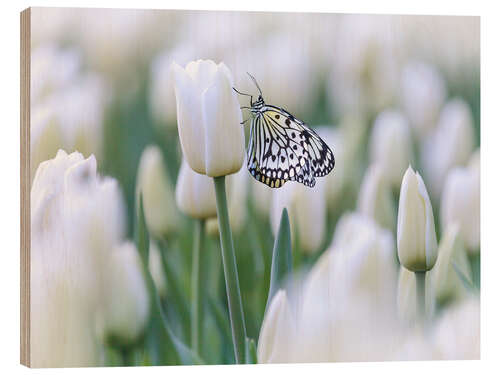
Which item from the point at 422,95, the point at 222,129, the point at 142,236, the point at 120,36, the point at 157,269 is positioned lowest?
the point at 157,269

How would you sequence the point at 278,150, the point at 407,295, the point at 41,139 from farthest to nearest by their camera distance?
1. the point at 407,295
2. the point at 278,150
3. the point at 41,139

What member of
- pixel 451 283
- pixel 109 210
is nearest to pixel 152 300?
pixel 109 210

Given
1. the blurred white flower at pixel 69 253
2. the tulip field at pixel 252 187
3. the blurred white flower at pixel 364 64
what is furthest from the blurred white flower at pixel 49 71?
the blurred white flower at pixel 364 64

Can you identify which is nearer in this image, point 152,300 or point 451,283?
point 152,300

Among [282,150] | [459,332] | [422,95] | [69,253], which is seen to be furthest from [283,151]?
[459,332]

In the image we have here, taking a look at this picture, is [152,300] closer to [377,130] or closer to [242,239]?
[242,239]

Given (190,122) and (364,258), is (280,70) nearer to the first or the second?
(190,122)

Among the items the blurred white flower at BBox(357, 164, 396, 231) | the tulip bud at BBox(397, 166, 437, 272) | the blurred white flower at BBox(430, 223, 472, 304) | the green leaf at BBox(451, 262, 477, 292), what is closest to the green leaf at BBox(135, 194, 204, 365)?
the blurred white flower at BBox(357, 164, 396, 231)
